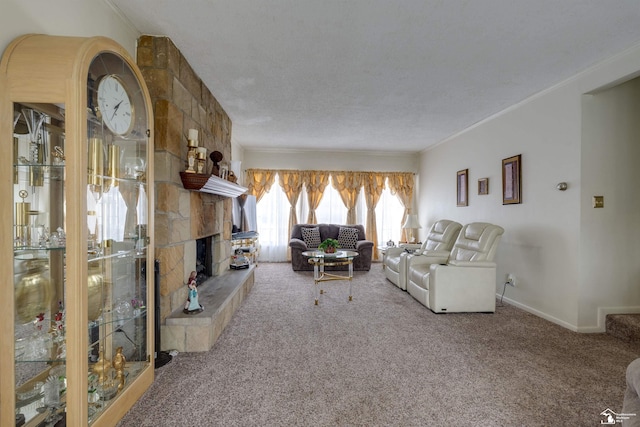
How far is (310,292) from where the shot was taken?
4219 mm

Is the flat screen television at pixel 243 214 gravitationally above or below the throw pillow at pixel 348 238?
above

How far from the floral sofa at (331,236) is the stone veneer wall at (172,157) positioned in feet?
9.24

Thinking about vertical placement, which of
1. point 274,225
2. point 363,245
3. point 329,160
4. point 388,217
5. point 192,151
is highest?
point 329,160

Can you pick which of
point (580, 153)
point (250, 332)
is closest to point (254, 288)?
point (250, 332)

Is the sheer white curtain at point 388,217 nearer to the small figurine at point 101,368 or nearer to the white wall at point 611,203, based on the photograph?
the white wall at point 611,203

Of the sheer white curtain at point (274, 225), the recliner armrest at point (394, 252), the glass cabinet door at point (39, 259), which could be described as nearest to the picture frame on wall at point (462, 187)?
the recliner armrest at point (394, 252)

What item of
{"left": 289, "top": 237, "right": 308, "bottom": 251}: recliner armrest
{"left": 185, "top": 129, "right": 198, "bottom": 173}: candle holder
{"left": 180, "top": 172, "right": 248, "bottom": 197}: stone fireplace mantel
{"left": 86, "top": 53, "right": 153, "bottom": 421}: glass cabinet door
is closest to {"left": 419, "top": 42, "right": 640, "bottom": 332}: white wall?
{"left": 289, "top": 237, "right": 308, "bottom": 251}: recliner armrest

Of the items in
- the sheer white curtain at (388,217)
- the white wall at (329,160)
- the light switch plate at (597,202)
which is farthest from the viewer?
the sheer white curtain at (388,217)

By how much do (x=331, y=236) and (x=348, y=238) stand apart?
38 centimetres

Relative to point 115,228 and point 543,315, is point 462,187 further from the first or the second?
point 115,228

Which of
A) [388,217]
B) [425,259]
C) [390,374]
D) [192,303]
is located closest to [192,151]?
[192,303]

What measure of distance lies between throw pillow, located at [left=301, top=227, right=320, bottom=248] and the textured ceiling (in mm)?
2841

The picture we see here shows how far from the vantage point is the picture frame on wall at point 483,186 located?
426 centimetres

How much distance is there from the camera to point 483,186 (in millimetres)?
4324
